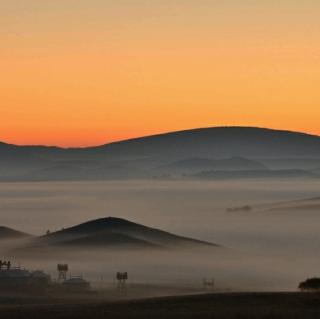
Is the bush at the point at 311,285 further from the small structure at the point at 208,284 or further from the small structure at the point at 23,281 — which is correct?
the small structure at the point at 23,281

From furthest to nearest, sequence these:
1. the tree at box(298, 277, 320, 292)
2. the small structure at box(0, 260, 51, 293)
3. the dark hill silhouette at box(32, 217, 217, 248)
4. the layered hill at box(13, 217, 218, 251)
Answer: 1. the dark hill silhouette at box(32, 217, 217, 248)
2. the layered hill at box(13, 217, 218, 251)
3. the small structure at box(0, 260, 51, 293)
4. the tree at box(298, 277, 320, 292)

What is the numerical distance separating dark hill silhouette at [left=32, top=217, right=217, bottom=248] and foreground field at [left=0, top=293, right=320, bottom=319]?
88.5 metres

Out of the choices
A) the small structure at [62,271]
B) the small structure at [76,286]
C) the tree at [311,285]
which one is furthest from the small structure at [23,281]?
the tree at [311,285]

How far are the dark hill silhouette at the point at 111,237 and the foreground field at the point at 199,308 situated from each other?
88.5 metres

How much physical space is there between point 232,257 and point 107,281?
50.0 meters

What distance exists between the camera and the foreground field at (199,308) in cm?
6269

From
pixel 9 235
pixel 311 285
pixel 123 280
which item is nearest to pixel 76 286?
pixel 123 280

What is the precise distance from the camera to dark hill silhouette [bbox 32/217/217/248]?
161m

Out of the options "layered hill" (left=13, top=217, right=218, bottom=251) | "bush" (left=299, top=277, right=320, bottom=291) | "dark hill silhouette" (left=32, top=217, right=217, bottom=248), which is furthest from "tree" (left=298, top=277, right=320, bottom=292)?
"dark hill silhouette" (left=32, top=217, right=217, bottom=248)

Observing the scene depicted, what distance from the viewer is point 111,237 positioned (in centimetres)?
16288

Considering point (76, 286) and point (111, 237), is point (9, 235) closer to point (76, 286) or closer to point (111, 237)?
point (111, 237)

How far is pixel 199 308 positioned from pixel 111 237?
318 ft

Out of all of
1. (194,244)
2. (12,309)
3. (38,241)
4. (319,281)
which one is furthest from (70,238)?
(12,309)

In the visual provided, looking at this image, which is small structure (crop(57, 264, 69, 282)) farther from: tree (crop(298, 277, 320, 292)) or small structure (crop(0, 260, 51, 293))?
tree (crop(298, 277, 320, 292))
